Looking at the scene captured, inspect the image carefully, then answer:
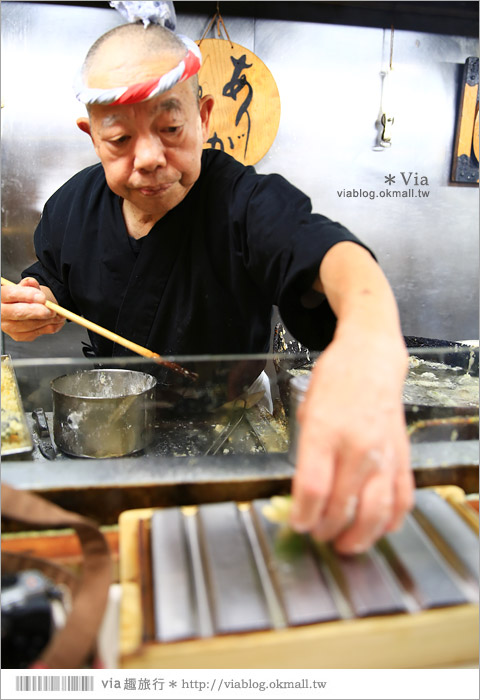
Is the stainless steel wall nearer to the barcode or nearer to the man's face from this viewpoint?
the man's face

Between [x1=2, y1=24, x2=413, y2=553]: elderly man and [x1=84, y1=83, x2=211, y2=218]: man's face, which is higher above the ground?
[x1=84, y1=83, x2=211, y2=218]: man's face

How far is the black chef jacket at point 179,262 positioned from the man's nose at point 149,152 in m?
0.35

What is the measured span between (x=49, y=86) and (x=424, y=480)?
379 centimetres

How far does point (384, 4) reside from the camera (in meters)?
3.82

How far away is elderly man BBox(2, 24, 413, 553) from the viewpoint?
80 cm

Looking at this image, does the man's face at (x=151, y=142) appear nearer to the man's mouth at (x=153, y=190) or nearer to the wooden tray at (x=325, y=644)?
the man's mouth at (x=153, y=190)

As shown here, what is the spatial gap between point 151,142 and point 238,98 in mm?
2338

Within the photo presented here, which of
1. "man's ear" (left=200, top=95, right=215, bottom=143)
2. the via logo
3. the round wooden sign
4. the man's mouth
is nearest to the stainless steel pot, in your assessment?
the man's mouth

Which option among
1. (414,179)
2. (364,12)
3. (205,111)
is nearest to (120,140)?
(205,111)

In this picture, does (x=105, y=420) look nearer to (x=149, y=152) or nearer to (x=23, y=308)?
(x=23, y=308)

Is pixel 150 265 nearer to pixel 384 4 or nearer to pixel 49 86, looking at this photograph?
pixel 49 86

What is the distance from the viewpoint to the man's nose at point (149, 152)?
4.98 feet

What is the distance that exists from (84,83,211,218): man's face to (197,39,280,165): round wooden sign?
1.95 meters

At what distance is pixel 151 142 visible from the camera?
152 cm
